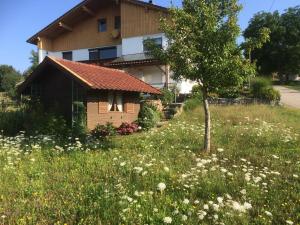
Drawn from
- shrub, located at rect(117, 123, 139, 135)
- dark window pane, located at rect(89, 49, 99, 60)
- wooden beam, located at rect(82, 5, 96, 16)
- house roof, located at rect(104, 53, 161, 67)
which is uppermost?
wooden beam, located at rect(82, 5, 96, 16)

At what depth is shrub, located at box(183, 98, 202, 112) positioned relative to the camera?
2434 cm

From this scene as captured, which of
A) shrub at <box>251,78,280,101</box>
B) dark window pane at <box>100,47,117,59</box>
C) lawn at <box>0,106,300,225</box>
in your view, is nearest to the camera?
lawn at <box>0,106,300,225</box>

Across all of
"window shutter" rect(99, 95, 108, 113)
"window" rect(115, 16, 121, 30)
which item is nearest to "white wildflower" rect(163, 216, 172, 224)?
"window shutter" rect(99, 95, 108, 113)

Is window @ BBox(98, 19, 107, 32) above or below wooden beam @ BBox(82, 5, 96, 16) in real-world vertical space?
below

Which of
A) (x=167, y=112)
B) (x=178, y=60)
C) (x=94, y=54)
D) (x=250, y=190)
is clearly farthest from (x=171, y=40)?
(x=94, y=54)

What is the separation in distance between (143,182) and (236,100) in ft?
66.1

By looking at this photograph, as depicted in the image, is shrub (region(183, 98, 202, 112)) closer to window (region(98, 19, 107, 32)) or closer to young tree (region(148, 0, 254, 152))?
young tree (region(148, 0, 254, 152))

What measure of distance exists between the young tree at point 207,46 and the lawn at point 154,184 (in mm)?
2140

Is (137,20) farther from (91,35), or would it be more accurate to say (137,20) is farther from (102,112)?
(102,112)

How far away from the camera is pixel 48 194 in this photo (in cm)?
794

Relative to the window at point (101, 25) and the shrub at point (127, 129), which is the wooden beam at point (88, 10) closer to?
the window at point (101, 25)

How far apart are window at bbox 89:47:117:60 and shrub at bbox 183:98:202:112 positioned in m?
14.6

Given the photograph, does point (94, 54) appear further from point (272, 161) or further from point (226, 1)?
point (272, 161)

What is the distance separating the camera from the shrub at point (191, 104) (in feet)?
79.9
